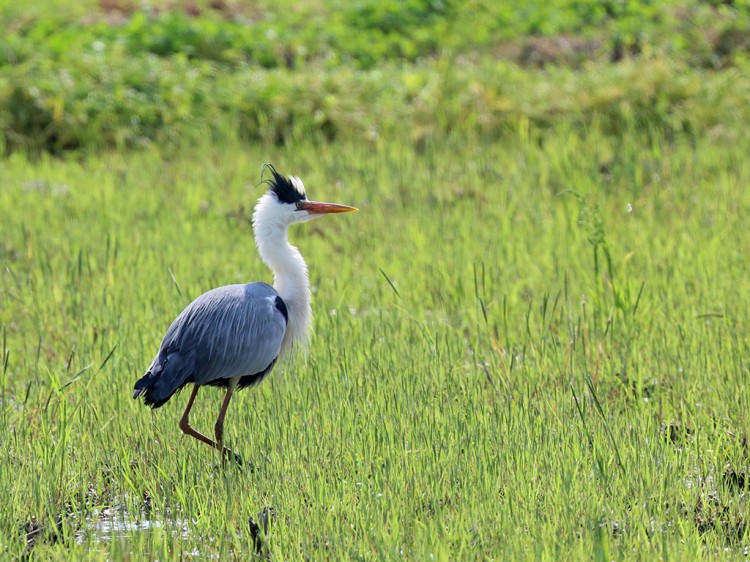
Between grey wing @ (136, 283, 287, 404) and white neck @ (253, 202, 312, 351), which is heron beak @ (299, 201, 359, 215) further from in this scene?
grey wing @ (136, 283, 287, 404)

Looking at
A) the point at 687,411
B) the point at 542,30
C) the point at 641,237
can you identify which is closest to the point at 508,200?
the point at 641,237

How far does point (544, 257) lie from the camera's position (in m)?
7.04

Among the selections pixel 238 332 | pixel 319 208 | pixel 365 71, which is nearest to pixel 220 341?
pixel 238 332

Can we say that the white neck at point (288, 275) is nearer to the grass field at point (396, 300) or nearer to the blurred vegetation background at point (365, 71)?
the grass field at point (396, 300)

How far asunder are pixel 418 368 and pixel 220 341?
1.00 meters

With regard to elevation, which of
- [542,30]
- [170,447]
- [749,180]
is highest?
[542,30]

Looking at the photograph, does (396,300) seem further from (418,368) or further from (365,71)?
(365,71)

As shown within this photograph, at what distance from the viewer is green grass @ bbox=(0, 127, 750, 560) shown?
3.83 meters

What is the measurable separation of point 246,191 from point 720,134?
4.07 meters

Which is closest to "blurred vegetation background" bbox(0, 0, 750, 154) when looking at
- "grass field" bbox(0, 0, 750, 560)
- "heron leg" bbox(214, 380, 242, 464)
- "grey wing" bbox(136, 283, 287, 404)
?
"grass field" bbox(0, 0, 750, 560)

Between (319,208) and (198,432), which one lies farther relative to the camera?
(319,208)

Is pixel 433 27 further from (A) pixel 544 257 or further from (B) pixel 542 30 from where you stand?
(A) pixel 544 257

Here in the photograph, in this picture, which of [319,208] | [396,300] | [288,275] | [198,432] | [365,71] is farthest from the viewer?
[365,71]

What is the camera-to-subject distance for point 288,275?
5219 mm
